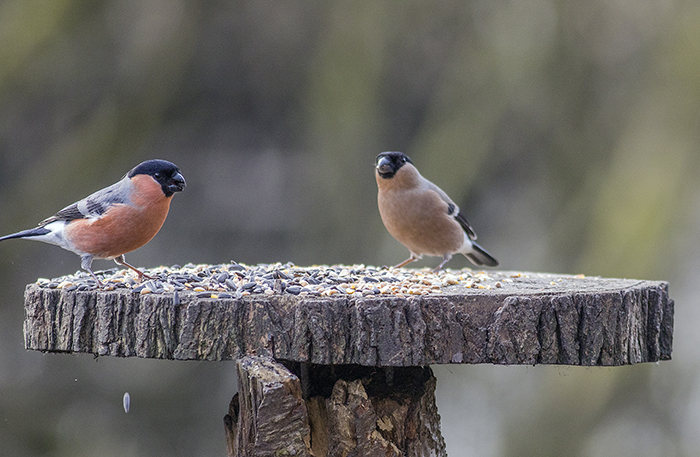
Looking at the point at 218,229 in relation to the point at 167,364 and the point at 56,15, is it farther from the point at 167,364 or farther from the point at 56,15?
the point at 56,15

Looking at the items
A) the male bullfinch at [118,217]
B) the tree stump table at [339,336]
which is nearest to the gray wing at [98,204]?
the male bullfinch at [118,217]

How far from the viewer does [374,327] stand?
1651 millimetres

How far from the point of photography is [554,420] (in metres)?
4.23

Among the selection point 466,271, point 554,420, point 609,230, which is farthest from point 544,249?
point 466,271

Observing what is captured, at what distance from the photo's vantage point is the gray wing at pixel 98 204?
221 cm

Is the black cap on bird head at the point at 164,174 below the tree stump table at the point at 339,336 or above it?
above

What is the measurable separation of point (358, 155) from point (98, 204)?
2517 mm

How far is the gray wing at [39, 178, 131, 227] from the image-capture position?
221cm

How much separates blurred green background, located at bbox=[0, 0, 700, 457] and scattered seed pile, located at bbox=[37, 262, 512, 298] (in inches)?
84.8

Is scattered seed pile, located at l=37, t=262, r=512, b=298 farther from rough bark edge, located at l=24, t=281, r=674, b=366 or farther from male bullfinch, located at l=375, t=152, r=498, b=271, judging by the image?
male bullfinch, located at l=375, t=152, r=498, b=271

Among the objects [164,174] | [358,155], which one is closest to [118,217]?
[164,174]

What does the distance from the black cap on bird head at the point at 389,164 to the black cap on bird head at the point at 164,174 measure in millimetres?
913

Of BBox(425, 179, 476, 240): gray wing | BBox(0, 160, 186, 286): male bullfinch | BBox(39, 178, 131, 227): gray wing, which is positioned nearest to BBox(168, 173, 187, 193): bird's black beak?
BBox(0, 160, 186, 286): male bullfinch

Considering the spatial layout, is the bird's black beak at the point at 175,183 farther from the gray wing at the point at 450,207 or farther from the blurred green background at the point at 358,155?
the blurred green background at the point at 358,155
